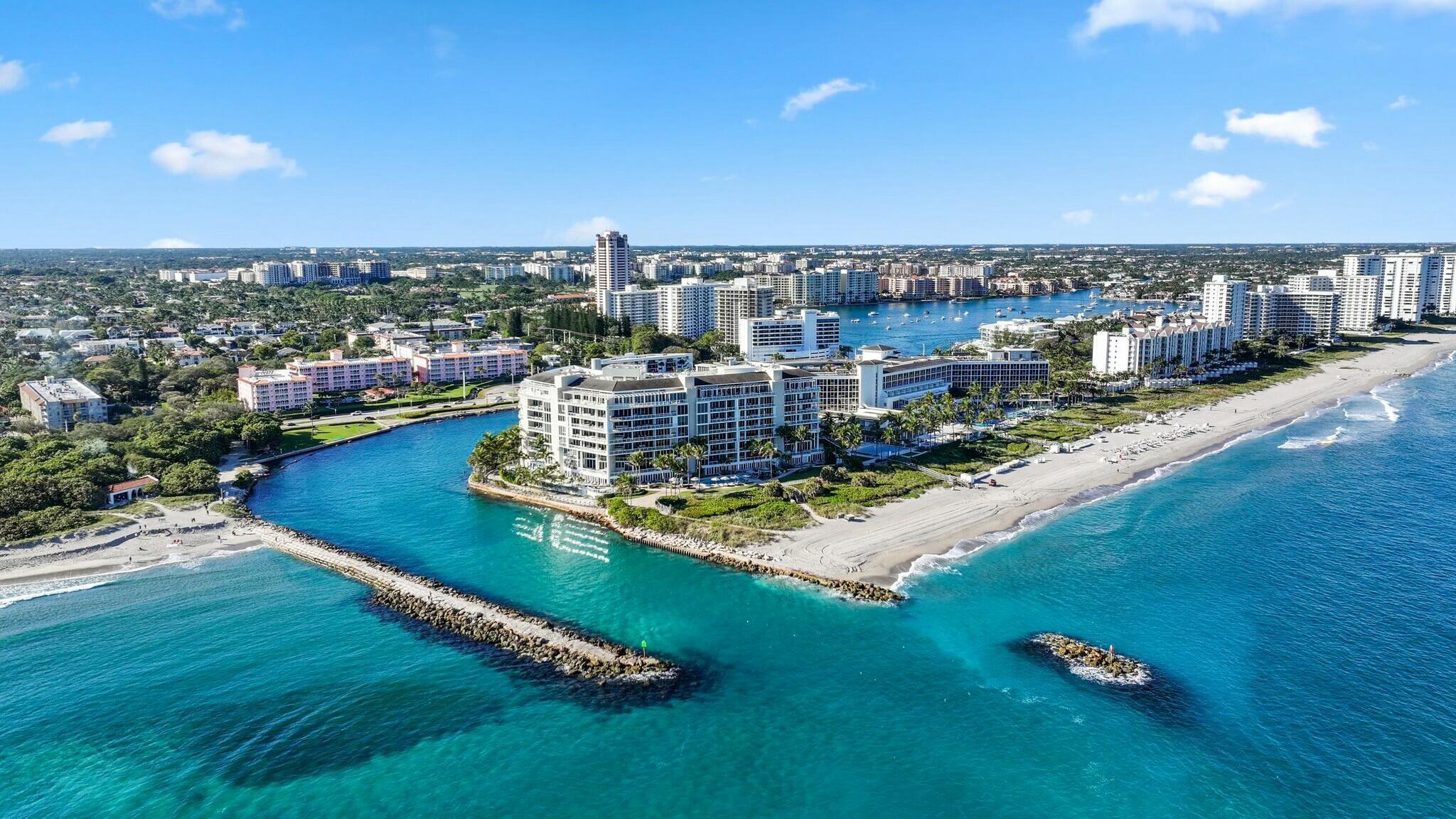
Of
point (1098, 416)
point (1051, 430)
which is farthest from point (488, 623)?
point (1098, 416)

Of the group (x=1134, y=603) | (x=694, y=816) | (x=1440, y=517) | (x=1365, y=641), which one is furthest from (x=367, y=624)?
(x=1440, y=517)

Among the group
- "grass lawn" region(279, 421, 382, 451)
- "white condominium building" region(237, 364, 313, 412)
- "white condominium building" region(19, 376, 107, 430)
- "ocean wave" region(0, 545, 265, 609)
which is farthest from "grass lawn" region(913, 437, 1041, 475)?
"white condominium building" region(19, 376, 107, 430)

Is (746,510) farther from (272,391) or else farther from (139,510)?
(272,391)

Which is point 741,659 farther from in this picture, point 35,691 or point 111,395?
point 111,395

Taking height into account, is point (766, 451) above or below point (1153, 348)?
below

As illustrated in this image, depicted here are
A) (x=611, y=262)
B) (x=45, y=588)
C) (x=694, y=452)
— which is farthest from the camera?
(x=611, y=262)

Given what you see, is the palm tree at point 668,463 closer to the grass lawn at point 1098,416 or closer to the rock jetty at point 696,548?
the rock jetty at point 696,548

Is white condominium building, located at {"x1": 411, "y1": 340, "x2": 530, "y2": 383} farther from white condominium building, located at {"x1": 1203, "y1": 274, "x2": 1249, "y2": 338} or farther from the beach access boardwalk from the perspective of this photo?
white condominium building, located at {"x1": 1203, "y1": 274, "x2": 1249, "y2": 338}
